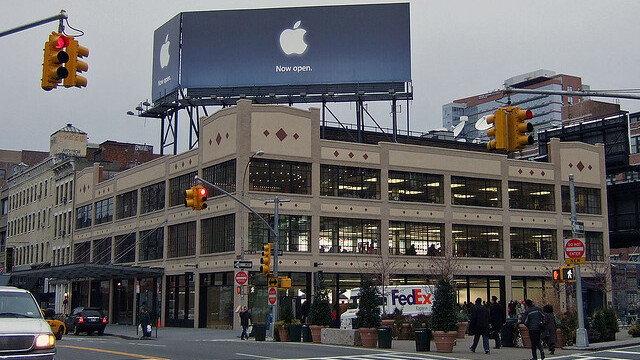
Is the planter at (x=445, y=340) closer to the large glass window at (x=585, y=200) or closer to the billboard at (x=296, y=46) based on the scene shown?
the billboard at (x=296, y=46)

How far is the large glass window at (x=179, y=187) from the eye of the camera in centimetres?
5909

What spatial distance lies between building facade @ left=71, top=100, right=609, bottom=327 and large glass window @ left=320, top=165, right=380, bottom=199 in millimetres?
81

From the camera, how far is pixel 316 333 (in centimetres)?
3488

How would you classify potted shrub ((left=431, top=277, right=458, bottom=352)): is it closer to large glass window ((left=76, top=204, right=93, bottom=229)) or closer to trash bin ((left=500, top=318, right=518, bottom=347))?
trash bin ((left=500, top=318, right=518, bottom=347))

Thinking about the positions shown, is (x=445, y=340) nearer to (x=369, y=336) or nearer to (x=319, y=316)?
(x=369, y=336)

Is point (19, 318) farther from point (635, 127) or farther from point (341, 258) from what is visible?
point (635, 127)

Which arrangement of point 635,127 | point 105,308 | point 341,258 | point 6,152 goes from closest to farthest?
point 341,258 → point 105,308 → point 635,127 → point 6,152

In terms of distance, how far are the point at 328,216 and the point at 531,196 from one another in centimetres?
Result: 1949

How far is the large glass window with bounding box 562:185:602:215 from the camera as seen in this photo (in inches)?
2603

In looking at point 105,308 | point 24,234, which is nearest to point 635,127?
point 105,308

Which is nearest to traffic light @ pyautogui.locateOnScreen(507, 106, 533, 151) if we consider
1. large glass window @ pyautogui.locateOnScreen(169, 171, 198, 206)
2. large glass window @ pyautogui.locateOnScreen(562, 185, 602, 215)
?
large glass window @ pyautogui.locateOnScreen(169, 171, 198, 206)

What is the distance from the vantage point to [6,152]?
124 meters

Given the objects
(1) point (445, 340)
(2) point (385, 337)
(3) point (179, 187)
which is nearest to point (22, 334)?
(1) point (445, 340)

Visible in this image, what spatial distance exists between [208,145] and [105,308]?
76.2 ft
